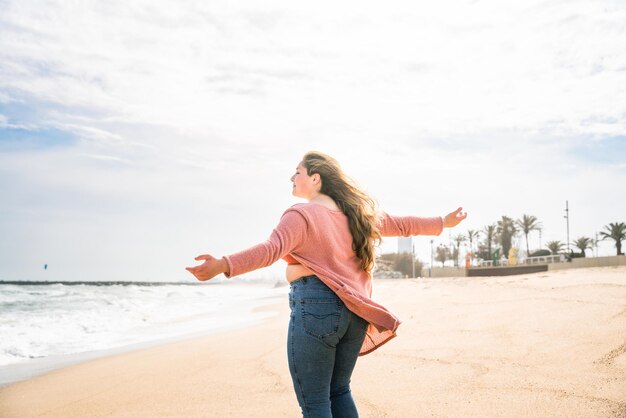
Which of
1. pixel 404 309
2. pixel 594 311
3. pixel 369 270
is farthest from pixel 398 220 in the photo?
pixel 404 309

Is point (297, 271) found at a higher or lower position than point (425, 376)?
higher

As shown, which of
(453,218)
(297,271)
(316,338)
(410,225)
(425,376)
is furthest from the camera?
(425,376)

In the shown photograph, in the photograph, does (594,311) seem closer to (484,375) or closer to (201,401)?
(484,375)

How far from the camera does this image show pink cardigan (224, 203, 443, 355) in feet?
7.39

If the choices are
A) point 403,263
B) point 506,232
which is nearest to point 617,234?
point 506,232

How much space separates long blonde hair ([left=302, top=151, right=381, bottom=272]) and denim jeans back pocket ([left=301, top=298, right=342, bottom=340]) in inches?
13.7

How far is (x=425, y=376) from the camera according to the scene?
4.81 meters

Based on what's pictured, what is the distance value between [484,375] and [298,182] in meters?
3.02

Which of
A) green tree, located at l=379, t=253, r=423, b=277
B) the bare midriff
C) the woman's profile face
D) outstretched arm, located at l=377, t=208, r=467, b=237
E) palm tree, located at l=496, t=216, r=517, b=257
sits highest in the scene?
palm tree, located at l=496, t=216, r=517, b=257

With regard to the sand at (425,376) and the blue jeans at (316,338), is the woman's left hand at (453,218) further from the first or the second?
the sand at (425,376)

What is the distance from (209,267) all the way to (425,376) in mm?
3338

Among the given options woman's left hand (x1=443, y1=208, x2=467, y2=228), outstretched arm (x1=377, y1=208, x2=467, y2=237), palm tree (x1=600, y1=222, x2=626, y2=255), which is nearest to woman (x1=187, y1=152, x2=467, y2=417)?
outstretched arm (x1=377, y1=208, x2=467, y2=237)

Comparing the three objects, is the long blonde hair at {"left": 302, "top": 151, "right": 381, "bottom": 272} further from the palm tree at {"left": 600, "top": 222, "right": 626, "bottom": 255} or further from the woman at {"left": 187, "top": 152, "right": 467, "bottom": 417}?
the palm tree at {"left": 600, "top": 222, "right": 626, "bottom": 255}

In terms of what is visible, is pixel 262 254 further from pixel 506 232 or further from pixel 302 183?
pixel 506 232
